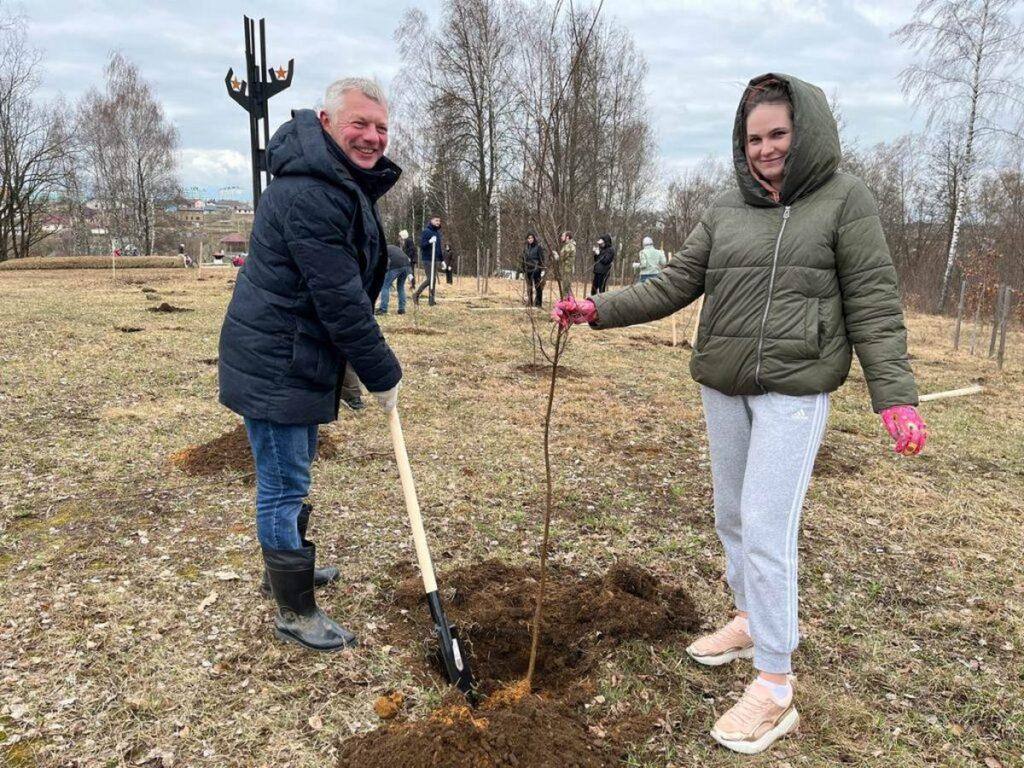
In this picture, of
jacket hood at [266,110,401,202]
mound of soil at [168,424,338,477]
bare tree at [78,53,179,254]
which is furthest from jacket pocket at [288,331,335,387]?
bare tree at [78,53,179,254]

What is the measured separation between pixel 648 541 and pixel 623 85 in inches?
1188

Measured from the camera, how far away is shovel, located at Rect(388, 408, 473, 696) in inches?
92.2

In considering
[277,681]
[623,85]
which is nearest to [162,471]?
[277,681]

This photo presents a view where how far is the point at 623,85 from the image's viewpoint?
29984 millimetres

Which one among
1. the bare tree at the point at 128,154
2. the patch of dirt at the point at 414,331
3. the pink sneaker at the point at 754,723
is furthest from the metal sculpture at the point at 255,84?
the bare tree at the point at 128,154

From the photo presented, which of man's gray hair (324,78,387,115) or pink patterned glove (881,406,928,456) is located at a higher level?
man's gray hair (324,78,387,115)

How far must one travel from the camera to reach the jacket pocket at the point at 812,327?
6.48 ft

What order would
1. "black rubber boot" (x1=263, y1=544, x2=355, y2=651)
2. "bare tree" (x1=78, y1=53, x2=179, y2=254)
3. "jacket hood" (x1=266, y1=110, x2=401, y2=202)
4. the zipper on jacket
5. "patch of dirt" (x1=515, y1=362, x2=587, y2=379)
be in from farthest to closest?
"bare tree" (x1=78, y1=53, x2=179, y2=254)
"patch of dirt" (x1=515, y1=362, x2=587, y2=379)
"black rubber boot" (x1=263, y1=544, x2=355, y2=651)
"jacket hood" (x1=266, y1=110, x2=401, y2=202)
the zipper on jacket

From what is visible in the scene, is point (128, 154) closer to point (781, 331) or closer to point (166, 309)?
point (166, 309)

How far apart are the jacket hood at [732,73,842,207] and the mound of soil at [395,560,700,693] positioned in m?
1.77

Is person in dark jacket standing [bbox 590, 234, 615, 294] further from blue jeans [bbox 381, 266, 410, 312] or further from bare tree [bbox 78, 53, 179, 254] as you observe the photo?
bare tree [bbox 78, 53, 179, 254]

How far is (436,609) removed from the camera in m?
2.41

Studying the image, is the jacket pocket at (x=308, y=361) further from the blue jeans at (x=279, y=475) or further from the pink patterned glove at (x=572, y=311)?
the pink patterned glove at (x=572, y=311)

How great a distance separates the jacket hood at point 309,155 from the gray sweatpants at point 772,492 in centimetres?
145
